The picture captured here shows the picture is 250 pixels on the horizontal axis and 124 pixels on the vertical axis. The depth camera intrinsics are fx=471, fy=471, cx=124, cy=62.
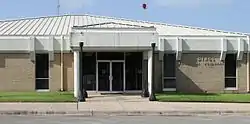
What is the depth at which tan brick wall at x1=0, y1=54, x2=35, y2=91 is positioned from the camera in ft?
110

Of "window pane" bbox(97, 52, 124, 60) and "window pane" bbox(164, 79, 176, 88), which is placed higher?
"window pane" bbox(97, 52, 124, 60)

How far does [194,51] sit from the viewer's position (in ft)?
113

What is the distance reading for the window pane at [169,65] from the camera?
113 ft

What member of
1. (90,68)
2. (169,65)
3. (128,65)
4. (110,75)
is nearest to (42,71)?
(90,68)

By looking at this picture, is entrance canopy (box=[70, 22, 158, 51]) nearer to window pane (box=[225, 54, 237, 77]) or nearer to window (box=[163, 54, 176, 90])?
window (box=[163, 54, 176, 90])

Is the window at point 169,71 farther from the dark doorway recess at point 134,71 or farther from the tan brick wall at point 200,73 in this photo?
the dark doorway recess at point 134,71

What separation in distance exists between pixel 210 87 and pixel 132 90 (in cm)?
585

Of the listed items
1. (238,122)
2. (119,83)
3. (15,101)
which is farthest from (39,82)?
(238,122)

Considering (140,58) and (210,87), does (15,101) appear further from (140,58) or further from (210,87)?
(210,87)

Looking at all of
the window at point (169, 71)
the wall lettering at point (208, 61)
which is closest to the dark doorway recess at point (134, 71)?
the window at point (169, 71)

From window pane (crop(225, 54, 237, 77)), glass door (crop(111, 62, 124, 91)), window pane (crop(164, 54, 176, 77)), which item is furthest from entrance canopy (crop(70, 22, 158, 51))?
window pane (crop(225, 54, 237, 77))

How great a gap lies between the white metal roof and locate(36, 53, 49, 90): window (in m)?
2.44

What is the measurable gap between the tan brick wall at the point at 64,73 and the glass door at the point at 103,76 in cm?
204

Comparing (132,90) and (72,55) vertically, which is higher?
(72,55)
